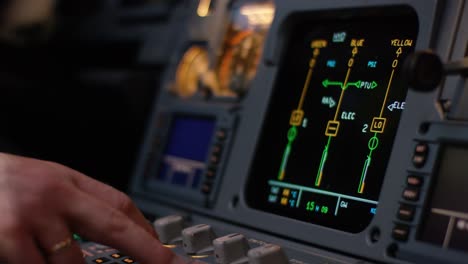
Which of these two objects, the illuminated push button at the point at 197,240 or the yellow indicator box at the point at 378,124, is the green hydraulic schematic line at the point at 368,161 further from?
the illuminated push button at the point at 197,240

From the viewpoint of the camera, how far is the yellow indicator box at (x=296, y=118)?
1560 mm

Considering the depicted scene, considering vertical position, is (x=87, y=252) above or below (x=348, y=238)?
below

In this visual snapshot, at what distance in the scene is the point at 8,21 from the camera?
282cm

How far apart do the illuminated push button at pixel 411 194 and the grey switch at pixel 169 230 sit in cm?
52

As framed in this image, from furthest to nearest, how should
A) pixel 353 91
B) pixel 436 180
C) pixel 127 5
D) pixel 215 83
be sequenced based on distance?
pixel 127 5 → pixel 215 83 → pixel 353 91 → pixel 436 180

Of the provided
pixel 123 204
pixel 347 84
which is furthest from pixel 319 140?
pixel 123 204

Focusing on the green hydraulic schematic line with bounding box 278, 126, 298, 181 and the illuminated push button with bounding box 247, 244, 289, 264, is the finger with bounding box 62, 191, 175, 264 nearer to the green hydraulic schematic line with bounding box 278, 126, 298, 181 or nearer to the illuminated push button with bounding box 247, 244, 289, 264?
the illuminated push button with bounding box 247, 244, 289, 264

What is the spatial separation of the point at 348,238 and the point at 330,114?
0.30 metres

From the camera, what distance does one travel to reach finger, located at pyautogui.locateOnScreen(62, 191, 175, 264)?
1.09m

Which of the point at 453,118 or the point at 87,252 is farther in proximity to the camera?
the point at 87,252

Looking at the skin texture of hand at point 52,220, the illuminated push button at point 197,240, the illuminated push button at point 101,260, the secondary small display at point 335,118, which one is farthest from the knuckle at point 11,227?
the secondary small display at point 335,118

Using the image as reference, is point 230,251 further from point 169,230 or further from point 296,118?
point 296,118

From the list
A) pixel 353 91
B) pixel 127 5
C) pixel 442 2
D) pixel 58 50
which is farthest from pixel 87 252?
pixel 58 50

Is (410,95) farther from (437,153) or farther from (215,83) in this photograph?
(215,83)
